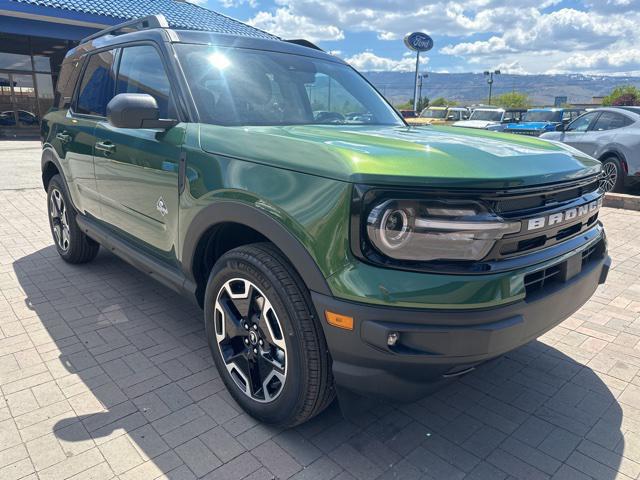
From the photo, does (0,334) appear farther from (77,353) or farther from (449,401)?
(449,401)

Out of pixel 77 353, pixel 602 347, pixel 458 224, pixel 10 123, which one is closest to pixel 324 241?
pixel 458 224

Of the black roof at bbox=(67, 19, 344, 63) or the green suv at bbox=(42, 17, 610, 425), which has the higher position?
the black roof at bbox=(67, 19, 344, 63)

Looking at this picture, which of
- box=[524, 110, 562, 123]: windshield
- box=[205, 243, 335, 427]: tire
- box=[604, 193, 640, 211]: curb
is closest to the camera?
box=[205, 243, 335, 427]: tire

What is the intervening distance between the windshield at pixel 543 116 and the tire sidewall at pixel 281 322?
18.2m

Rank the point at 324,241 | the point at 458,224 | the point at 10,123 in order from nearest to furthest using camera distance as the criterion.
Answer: the point at 458,224
the point at 324,241
the point at 10,123

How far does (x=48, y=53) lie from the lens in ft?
68.9

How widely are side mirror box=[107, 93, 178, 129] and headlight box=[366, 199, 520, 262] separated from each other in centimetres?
150

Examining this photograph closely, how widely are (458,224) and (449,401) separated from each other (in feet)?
4.44

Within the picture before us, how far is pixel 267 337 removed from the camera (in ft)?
7.47

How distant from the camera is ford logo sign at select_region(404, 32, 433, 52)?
1275 inches

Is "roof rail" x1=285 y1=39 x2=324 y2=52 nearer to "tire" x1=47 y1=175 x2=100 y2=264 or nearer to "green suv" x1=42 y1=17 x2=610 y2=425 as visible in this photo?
"green suv" x1=42 y1=17 x2=610 y2=425

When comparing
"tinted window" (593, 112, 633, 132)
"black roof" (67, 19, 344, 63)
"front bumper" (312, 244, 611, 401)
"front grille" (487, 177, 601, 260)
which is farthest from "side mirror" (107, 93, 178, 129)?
"tinted window" (593, 112, 633, 132)

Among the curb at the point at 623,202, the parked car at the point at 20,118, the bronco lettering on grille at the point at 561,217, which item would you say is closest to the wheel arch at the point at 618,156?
the curb at the point at 623,202

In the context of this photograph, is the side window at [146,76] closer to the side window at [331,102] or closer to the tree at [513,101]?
the side window at [331,102]
